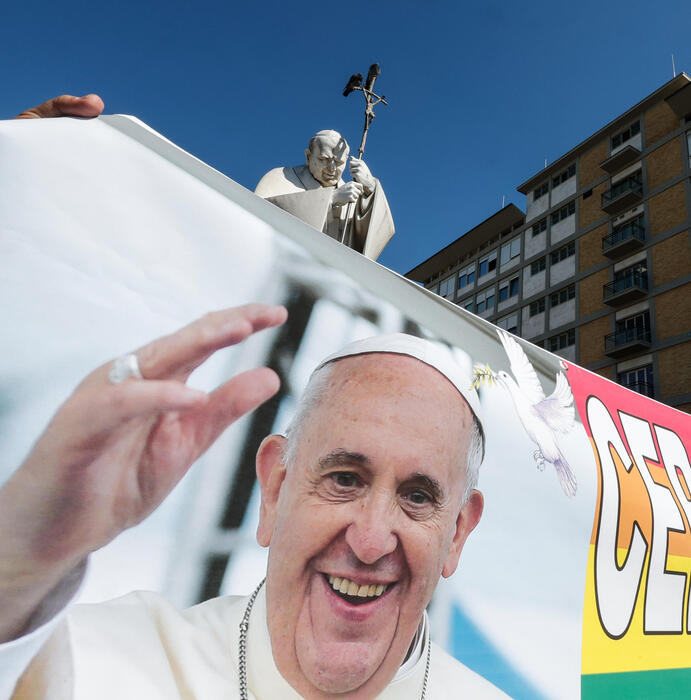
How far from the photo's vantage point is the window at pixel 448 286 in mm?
33594

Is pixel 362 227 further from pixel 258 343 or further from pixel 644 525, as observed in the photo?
pixel 644 525

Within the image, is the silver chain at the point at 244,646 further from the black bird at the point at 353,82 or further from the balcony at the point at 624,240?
the balcony at the point at 624,240

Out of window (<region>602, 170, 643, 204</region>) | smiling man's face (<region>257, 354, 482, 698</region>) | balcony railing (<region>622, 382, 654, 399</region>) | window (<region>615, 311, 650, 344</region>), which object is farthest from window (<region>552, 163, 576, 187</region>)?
smiling man's face (<region>257, 354, 482, 698</region>)

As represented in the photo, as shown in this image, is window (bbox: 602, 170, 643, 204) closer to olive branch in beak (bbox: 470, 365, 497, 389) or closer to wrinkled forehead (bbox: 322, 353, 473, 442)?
olive branch in beak (bbox: 470, 365, 497, 389)

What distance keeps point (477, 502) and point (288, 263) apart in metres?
1.20

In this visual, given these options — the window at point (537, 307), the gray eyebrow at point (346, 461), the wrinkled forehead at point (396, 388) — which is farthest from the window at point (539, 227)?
the gray eyebrow at point (346, 461)

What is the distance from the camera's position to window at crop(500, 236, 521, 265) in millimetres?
28688

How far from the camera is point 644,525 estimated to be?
2.92 meters

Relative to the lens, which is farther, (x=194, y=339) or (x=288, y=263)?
(x=288, y=263)

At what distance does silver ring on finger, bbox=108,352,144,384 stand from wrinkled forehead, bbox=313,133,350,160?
2308 millimetres

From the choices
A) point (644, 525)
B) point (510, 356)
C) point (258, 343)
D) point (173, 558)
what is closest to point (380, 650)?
point (173, 558)

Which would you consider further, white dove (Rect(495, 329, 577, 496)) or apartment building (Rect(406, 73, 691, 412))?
apartment building (Rect(406, 73, 691, 412))

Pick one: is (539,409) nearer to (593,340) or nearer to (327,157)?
(327,157)

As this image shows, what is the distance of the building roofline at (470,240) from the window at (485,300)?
3.58 meters
